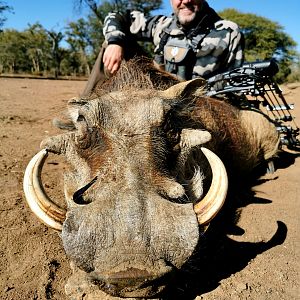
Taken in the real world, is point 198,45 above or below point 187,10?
below

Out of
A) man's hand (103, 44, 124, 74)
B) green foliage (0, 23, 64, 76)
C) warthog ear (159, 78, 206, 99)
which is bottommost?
green foliage (0, 23, 64, 76)

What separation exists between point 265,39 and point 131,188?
26432mm

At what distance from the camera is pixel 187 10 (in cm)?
421

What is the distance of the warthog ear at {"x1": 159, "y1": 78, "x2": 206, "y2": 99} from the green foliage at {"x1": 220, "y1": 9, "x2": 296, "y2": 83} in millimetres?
23135

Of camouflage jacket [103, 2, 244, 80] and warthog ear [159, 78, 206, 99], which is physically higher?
camouflage jacket [103, 2, 244, 80]

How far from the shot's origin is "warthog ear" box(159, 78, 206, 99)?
257 cm

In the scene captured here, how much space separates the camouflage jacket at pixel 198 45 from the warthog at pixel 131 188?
3.93ft

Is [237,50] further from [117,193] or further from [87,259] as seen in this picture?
[87,259]

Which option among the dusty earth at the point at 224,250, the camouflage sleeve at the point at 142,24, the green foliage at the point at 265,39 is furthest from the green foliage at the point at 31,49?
the dusty earth at the point at 224,250

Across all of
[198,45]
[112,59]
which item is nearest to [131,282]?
[112,59]

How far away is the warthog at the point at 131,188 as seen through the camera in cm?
160

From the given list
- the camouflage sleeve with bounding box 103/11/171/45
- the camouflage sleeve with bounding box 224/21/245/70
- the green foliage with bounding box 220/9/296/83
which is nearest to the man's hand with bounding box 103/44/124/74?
the camouflage sleeve with bounding box 103/11/171/45

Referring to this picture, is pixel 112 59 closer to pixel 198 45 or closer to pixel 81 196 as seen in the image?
pixel 198 45

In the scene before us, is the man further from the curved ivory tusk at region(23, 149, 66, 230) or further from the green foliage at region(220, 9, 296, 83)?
the green foliage at region(220, 9, 296, 83)
